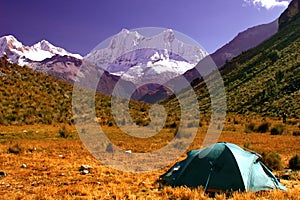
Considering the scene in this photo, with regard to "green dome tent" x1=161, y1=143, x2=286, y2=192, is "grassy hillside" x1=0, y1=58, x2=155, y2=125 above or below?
above

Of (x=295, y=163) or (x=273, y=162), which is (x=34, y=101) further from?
(x=295, y=163)

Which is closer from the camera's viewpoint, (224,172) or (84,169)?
(224,172)

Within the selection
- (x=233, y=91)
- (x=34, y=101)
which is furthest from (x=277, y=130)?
(x=233, y=91)

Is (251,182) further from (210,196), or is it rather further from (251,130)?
(251,130)

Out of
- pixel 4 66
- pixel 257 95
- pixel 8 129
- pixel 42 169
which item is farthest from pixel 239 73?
pixel 42 169

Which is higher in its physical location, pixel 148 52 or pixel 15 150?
pixel 148 52

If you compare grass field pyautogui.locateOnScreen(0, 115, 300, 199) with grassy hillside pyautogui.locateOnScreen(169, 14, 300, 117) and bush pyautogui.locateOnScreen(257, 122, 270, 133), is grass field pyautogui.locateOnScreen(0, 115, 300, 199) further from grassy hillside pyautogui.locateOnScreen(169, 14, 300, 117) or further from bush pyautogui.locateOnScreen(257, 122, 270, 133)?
grassy hillside pyautogui.locateOnScreen(169, 14, 300, 117)

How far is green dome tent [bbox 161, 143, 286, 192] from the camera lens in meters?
9.88

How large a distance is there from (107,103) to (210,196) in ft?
131

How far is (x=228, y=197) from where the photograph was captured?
30.6 feet

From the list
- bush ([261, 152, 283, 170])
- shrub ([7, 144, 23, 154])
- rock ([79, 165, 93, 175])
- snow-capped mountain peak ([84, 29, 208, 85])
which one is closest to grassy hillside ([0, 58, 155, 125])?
snow-capped mountain peak ([84, 29, 208, 85])

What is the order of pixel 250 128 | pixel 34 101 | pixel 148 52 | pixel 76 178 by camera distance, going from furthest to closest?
1. pixel 34 101
2. pixel 250 128
3. pixel 148 52
4. pixel 76 178

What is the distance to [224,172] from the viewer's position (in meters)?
10.1

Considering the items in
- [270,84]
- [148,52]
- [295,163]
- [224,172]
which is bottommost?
[295,163]
